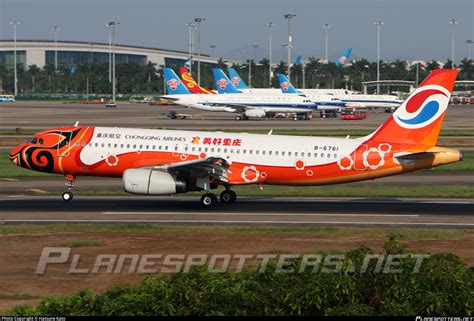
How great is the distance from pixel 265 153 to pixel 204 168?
11.2 ft

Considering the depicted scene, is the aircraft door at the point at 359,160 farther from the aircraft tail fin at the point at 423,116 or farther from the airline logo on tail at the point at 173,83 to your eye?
the airline logo on tail at the point at 173,83

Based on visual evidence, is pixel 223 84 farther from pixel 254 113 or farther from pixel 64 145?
pixel 64 145

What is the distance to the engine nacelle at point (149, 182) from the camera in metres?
41.5

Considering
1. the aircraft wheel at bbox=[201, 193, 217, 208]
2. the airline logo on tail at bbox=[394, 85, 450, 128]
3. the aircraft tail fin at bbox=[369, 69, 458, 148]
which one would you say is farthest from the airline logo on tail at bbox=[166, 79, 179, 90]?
the airline logo on tail at bbox=[394, 85, 450, 128]

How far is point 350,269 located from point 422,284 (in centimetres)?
207

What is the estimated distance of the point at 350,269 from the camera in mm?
21109

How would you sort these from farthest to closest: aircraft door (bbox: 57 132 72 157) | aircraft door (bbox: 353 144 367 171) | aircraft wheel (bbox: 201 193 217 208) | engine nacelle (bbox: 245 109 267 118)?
engine nacelle (bbox: 245 109 267 118), aircraft door (bbox: 57 132 72 157), aircraft wheel (bbox: 201 193 217 208), aircraft door (bbox: 353 144 367 171)

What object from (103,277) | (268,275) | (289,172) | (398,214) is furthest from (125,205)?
(268,275)

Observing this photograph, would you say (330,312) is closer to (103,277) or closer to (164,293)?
(164,293)

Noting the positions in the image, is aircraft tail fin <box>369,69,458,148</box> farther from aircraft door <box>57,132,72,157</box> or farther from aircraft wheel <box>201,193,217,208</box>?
aircraft door <box>57,132,72,157</box>

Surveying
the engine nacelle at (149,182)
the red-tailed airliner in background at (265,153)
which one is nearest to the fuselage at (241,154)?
the red-tailed airliner in background at (265,153)

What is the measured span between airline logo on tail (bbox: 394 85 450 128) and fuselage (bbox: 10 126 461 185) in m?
1.28

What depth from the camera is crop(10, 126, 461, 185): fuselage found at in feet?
142

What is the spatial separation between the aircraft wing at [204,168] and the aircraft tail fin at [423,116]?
7.97 metres
